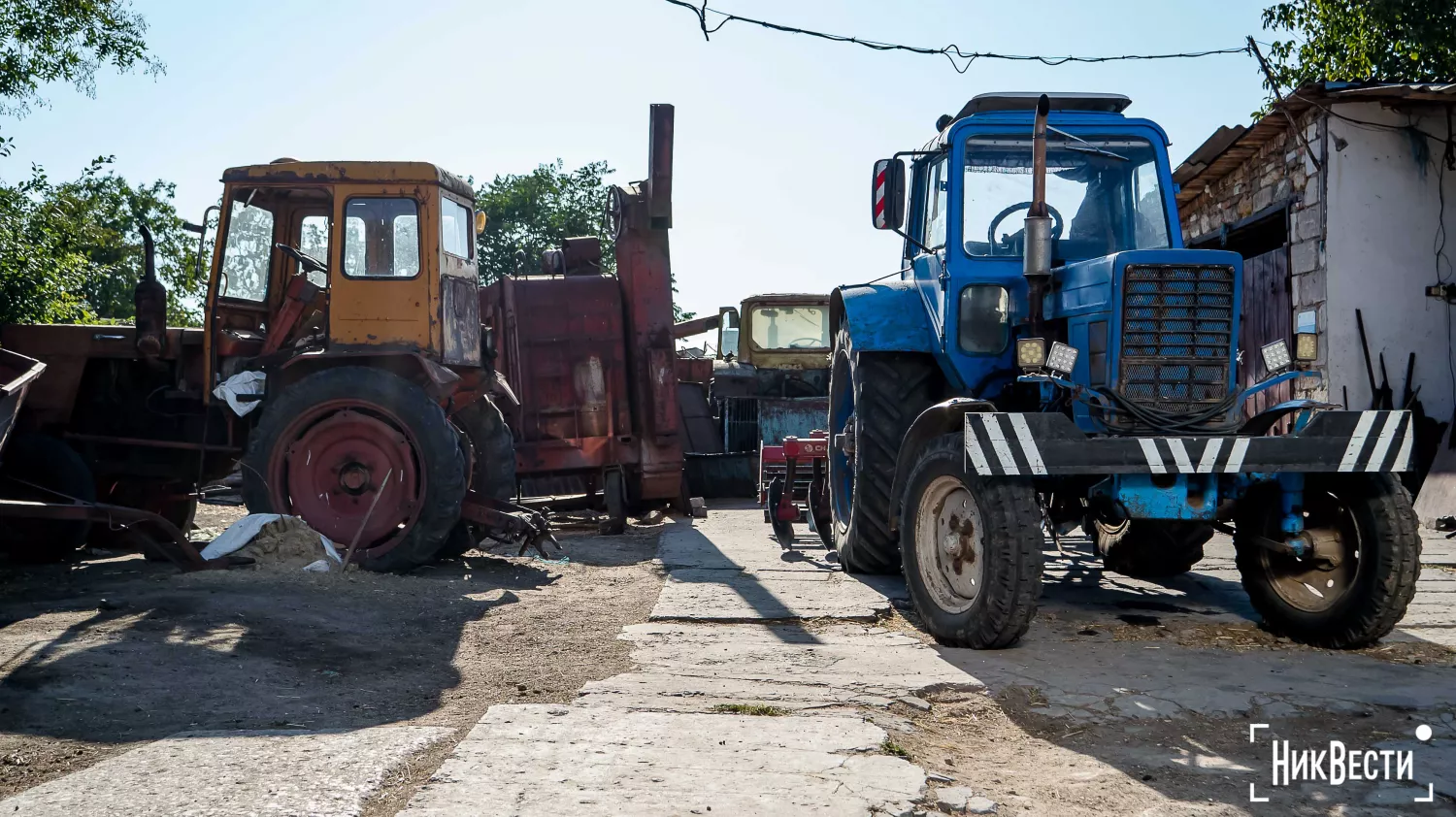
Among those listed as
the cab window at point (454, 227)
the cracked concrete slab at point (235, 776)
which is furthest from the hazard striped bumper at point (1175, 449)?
the cab window at point (454, 227)

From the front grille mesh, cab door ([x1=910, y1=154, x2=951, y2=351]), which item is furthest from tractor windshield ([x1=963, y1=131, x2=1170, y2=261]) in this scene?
the front grille mesh

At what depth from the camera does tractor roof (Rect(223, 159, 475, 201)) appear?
7133 millimetres

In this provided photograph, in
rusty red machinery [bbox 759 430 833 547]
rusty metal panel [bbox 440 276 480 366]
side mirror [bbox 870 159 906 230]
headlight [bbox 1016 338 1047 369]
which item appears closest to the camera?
headlight [bbox 1016 338 1047 369]

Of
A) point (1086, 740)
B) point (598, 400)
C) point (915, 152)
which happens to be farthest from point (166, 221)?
point (1086, 740)

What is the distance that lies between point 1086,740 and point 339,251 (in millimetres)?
5418

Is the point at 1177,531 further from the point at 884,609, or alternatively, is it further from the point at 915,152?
the point at 915,152

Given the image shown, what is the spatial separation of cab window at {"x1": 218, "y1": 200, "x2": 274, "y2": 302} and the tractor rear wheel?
4.14ft

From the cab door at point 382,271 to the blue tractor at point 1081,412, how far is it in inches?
109

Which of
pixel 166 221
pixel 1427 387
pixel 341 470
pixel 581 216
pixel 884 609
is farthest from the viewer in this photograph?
pixel 581 216

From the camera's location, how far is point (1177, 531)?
623 cm

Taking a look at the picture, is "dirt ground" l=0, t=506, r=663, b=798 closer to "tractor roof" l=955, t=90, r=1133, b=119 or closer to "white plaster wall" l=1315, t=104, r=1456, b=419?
"tractor roof" l=955, t=90, r=1133, b=119

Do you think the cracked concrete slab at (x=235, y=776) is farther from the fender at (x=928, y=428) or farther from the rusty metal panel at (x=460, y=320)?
the rusty metal panel at (x=460, y=320)

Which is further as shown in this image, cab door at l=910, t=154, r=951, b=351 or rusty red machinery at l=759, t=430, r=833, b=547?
rusty red machinery at l=759, t=430, r=833, b=547

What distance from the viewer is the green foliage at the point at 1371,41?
13.2m
